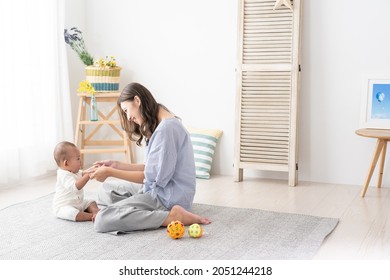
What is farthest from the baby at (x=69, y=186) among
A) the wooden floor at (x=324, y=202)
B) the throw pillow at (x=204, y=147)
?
the throw pillow at (x=204, y=147)

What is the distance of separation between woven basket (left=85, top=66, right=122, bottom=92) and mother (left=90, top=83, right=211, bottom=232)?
5.45 ft

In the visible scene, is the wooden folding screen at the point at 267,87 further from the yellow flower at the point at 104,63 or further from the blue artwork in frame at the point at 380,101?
the yellow flower at the point at 104,63

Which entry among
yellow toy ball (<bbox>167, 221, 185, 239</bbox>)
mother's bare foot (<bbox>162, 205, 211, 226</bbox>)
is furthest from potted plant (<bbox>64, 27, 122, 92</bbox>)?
yellow toy ball (<bbox>167, 221, 185, 239</bbox>)

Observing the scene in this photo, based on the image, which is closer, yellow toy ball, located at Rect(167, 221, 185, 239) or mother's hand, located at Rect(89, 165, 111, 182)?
yellow toy ball, located at Rect(167, 221, 185, 239)

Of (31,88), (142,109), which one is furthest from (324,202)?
(31,88)

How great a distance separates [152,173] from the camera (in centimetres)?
352

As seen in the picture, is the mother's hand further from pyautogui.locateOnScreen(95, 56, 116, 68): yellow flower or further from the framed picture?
the framed picture

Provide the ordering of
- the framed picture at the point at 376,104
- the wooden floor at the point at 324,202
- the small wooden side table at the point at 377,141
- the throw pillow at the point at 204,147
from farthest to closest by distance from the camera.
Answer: the throw pillow at the point at 204,147
the framed picture at the point at 376,104
the small wooden side table at the point at 377,141
the wooden floor at the point at 324,202

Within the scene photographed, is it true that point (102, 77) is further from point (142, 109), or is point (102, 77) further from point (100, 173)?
point (100, 173)

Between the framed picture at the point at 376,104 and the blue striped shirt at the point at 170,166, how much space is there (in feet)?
5.60

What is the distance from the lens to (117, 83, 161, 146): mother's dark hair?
352cm

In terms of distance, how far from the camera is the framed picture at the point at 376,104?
4.58 metres

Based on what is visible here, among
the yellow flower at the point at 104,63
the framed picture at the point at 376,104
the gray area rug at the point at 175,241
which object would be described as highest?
the yellow flower at the point at 104,63

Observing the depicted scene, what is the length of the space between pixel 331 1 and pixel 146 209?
235cm
